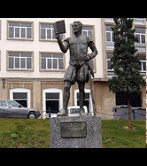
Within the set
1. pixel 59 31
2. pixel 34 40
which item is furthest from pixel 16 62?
pixel 59 31

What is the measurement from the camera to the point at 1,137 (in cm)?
1366

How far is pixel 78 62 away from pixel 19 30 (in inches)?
908

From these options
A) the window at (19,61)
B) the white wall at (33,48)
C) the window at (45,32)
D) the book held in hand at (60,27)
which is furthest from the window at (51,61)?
the book held in hand at (60,27)

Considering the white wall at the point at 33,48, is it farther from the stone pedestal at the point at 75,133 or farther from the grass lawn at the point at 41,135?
the stone pedestal at the point at 75,133

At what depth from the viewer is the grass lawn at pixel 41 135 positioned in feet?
43.4

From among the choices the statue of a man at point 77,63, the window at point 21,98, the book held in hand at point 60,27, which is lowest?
the window at point 21,98

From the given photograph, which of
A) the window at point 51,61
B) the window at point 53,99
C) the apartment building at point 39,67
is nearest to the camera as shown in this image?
the apartment building at point 39,67

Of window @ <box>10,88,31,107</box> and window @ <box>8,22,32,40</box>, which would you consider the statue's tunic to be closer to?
window @ <box>10,88,31,107</box>

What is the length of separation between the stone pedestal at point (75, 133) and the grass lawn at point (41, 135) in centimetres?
553

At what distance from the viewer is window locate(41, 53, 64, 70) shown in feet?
98.3

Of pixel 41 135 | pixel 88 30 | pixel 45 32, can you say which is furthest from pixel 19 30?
pixel 41 135

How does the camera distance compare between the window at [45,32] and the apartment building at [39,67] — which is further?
the window at [45,32]

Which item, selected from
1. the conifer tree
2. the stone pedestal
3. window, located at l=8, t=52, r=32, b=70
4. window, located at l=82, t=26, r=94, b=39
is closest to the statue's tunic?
the stone pedestal

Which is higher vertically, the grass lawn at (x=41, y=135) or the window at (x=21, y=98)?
the window at (x=21, y=98)
